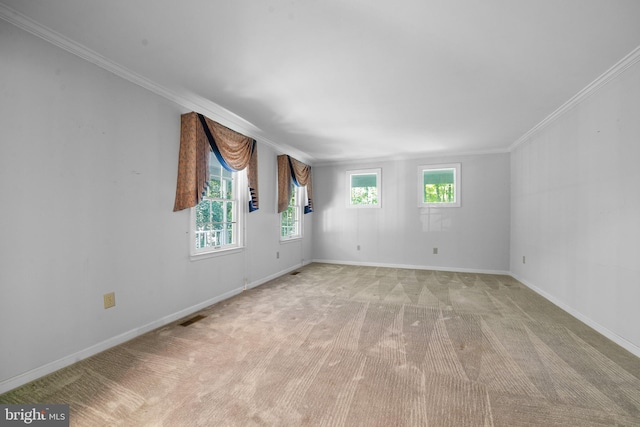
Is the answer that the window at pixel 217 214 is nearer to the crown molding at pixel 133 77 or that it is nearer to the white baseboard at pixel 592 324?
the crown molding at pixel 133 77

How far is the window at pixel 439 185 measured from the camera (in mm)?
5809

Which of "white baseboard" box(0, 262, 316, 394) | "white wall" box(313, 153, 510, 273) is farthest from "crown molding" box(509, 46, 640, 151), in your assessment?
"white baseboard" box(0, 262, 316, 394)

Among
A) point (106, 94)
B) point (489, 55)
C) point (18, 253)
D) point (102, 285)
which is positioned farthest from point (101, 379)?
point (489, 55)

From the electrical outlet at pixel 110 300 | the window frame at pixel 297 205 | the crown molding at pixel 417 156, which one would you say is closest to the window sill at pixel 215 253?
the electrical outlet at pixel 110 300

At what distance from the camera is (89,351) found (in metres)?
2.26

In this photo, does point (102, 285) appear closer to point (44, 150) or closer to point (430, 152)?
point (44, 150)

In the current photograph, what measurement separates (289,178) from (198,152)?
7.94 ft

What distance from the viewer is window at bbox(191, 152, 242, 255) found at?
11.6ft

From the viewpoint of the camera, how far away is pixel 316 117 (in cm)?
377

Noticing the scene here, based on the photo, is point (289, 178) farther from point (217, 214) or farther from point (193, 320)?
point (193, 320)

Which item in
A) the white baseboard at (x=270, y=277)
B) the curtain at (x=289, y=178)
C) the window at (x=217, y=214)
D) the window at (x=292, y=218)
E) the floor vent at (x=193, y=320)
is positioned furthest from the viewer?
the window at (x=292, y=218)

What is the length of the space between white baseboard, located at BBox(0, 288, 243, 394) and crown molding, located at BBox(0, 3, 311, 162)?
2.42 metres

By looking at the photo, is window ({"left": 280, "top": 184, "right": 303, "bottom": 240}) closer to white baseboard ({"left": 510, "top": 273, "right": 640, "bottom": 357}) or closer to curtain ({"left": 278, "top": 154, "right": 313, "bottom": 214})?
curtain ({"left": 278, "top": 154, "right": 313, "bottom": 214})

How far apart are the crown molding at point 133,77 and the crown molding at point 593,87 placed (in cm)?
407
